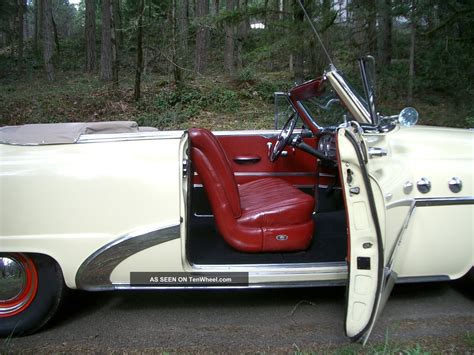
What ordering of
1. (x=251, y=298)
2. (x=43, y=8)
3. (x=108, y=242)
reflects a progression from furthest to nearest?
(x=43, y=8) → (x=251, y=298) → (x=108, y=242)

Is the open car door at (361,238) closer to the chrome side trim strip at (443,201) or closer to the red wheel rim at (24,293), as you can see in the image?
the chrome side trim strip at (443,201)

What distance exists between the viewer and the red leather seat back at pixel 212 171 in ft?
10.2

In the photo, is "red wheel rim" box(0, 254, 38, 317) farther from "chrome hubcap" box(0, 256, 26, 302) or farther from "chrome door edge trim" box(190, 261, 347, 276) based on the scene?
"chrome door edge trim" box(190, 261, 347, 276)

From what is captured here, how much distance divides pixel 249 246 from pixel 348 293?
79 cm

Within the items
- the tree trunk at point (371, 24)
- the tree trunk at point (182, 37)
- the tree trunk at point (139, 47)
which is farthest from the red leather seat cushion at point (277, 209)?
the tree trunk at point (182, 37)

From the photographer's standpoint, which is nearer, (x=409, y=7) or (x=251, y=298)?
(x=251, y=298)

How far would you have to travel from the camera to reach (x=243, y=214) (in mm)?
Answer: 3201

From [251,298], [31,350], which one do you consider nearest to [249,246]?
[251,298]

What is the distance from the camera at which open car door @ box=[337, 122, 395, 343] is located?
100 inches

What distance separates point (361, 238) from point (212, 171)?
1071mm

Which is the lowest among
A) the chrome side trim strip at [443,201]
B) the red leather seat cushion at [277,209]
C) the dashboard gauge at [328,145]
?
the red leather seat cushion at [277,209]

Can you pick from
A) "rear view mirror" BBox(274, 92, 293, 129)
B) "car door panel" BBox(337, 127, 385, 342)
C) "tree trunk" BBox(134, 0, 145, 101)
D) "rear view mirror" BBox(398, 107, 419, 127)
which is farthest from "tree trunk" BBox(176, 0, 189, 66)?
"car door panel" BBox(337, 127, 385, 342)

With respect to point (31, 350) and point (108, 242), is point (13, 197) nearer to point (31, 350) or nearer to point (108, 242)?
point (108, 242)

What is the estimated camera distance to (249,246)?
3156 mm
